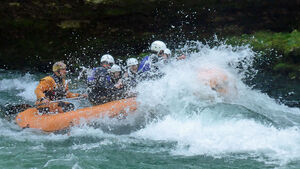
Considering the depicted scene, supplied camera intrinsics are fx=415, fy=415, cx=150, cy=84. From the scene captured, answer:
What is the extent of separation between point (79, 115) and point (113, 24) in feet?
21.6

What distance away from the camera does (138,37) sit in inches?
559

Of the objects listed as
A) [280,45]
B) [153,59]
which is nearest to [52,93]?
[153,59]

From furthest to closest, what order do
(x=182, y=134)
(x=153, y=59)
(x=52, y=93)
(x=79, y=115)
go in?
1. (x=153, y=59)
2. (x=52, y=93)
3. (x=79, y=115)
4. (x=182, y=134)

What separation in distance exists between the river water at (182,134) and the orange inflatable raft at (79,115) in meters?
0.13

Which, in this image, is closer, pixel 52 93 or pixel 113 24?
pixel 52 93

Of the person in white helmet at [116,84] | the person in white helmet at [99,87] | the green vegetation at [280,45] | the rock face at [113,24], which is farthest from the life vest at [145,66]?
the rock face at [113,24]

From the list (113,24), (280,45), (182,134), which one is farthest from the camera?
(113,24)

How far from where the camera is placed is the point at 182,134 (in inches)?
282

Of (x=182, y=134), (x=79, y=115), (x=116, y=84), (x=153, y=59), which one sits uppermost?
(x=153, y=59)

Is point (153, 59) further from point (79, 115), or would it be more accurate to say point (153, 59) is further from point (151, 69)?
point (79, 115)

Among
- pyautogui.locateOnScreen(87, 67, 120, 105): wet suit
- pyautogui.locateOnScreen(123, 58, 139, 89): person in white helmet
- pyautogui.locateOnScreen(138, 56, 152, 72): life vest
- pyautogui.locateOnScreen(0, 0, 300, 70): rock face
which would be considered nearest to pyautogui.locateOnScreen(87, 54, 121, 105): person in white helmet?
pyautogui.locateOnScreen(87, 67, 120, 105): wet suit

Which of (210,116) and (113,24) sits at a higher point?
(113,24)

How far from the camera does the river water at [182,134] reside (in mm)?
6035

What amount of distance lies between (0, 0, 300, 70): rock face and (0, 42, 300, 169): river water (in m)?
5.31
